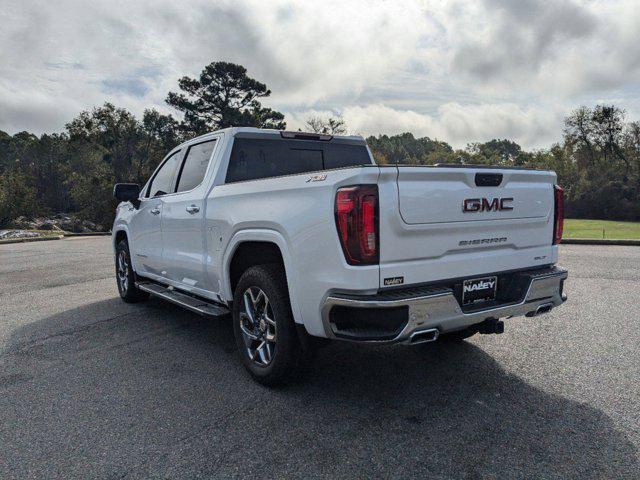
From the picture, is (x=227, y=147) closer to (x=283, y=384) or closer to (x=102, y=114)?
(x=283, y=384)

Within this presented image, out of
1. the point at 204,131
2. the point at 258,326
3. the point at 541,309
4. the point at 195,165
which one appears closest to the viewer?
the point at 541,309

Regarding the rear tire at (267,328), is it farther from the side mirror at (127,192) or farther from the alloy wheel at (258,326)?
the side mirror at (127,192)

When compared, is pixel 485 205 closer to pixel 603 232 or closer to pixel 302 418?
pixel 302 418

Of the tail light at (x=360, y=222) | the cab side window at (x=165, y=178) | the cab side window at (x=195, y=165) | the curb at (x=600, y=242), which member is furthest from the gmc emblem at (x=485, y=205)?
the curb at (x=600, y=242)

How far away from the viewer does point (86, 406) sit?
355 cm

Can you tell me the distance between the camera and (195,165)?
524cm

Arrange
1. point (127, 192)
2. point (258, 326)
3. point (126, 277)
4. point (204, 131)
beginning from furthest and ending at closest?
1. point (204, 131)
2. point (126, 277)
3. point (127, 192)
4. point (258, 326)

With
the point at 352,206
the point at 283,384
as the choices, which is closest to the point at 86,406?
the point at 283,384

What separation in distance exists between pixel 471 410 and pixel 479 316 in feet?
2.05

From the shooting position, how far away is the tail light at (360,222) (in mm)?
→ 3014

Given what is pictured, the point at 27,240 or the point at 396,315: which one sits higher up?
the point at 396,315

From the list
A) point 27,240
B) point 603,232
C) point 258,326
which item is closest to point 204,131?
point 27,240

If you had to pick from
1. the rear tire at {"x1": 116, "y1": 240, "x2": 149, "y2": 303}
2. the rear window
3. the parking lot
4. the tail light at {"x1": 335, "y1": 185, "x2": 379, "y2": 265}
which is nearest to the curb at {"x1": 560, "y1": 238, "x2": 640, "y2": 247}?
the parking lot

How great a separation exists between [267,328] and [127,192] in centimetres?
331
